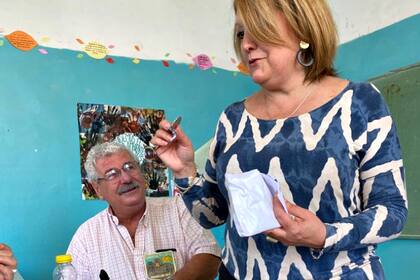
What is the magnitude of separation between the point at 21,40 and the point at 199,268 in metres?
1.29

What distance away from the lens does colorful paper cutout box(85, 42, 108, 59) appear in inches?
87.6

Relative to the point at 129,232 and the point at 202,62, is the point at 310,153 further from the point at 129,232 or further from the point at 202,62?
the point at 202,62

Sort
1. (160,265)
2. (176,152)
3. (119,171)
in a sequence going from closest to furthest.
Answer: (176,152), (160,265), (119,171)

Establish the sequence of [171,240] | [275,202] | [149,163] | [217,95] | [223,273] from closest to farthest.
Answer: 1. [275,202]
2. [223,273]
3. [171,240]
4. [149,163]
5. [217,95]

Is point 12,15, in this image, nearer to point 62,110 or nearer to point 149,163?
point 62,110

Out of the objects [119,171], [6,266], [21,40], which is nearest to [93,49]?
[21,40]

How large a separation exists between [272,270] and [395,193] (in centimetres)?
24

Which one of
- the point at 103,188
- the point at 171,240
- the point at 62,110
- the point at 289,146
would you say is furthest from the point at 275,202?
the point at 62,110

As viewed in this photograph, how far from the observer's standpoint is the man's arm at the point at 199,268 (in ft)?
5.13

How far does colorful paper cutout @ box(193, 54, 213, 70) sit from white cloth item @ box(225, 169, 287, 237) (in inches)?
74.6

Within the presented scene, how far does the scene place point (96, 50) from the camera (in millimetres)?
2246

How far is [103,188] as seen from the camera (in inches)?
76.6

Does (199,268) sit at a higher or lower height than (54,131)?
lower

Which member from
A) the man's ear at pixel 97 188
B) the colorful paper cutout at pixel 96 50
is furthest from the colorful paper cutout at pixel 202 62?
the man's ear at pixel 97 188
